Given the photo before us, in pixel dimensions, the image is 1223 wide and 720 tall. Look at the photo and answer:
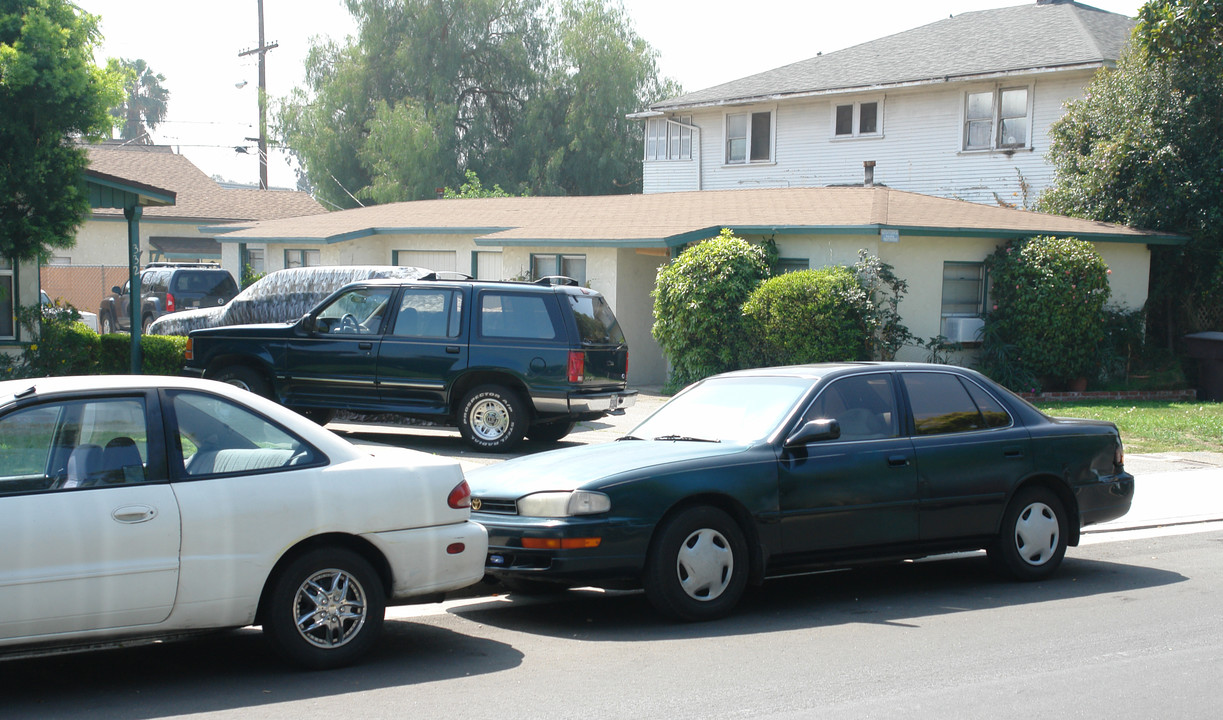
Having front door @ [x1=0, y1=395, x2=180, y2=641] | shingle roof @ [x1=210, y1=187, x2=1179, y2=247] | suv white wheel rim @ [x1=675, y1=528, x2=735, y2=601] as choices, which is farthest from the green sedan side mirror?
shingle roof @ [x1=210, y1=187, x2=1179, y2=247]

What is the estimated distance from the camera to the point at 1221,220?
20469 millimetres

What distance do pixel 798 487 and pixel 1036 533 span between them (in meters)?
2.10

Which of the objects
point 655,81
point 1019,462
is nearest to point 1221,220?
point 1019,462

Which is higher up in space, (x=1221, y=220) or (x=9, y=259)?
(x=1221, y=220)

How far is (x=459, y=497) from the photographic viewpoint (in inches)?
239

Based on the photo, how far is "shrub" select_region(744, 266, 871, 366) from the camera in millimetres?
17766

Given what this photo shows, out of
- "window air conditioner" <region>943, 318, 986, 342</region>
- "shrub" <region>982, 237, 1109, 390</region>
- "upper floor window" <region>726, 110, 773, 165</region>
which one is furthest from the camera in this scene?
"upper floor window" <region>726, 110, 773, 165</region>

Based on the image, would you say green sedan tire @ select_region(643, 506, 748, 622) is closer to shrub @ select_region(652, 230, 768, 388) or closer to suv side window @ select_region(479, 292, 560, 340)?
suv side window @ select_region(479, 292, 560, 340)

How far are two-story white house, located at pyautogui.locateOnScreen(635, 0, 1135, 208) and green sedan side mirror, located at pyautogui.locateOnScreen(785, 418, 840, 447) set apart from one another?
20.2 metres

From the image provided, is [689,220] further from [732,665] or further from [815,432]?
[732,665]

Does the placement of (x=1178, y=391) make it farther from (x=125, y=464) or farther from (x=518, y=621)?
(x=125, y=464)

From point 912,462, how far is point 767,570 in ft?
4.25

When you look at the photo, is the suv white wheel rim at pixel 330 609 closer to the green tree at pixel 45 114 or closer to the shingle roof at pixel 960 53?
the green tree at pixel 45 114

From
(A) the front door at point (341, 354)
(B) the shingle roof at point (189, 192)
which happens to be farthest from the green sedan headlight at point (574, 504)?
(B) the shingle roof at point (189, 192)
